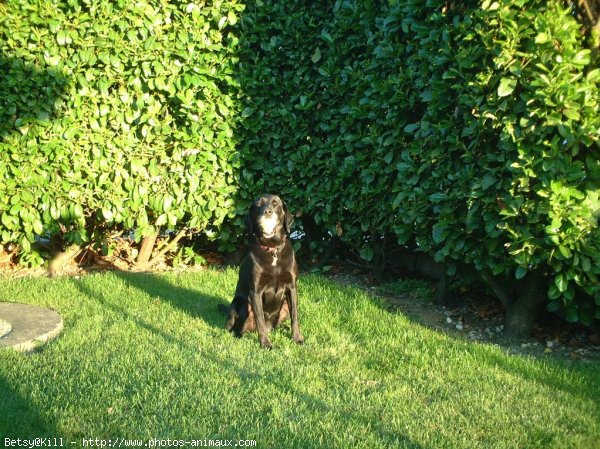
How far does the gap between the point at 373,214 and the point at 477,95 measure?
2.06 meters

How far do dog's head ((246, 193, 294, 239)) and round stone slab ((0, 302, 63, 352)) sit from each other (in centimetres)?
171

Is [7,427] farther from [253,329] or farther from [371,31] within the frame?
[371,31]

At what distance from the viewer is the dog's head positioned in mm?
5289

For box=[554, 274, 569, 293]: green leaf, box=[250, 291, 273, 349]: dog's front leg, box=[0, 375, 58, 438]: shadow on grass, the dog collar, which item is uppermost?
box=[554, 274, 569, 293]: green leaf

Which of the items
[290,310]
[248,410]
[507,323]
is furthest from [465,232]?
[248,410]

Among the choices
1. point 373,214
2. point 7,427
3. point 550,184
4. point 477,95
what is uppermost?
point 477,95

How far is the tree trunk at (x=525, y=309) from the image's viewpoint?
5387mm

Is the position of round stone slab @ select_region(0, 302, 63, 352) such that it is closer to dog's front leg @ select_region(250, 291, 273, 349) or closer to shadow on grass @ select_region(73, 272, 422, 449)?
shadow on grass @ select_region(73, 272, 422, 449)

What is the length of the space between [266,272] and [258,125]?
8.49 feet

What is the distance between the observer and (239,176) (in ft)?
25.1

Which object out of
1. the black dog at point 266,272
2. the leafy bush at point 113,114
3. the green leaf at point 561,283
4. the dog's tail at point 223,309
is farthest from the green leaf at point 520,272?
the leafy bush at point 113,114

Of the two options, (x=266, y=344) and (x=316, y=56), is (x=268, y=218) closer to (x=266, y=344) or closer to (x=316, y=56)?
(x=266, y=344)

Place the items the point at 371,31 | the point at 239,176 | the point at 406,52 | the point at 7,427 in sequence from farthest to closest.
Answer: the point at 239,176 → the point at 371,31 → the point at 406,52 → the point at 7,427

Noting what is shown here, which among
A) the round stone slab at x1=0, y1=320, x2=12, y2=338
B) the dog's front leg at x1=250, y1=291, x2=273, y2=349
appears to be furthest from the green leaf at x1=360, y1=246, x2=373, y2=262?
the round stone slab at x1=0, y1=320, x2=12, y2=338
